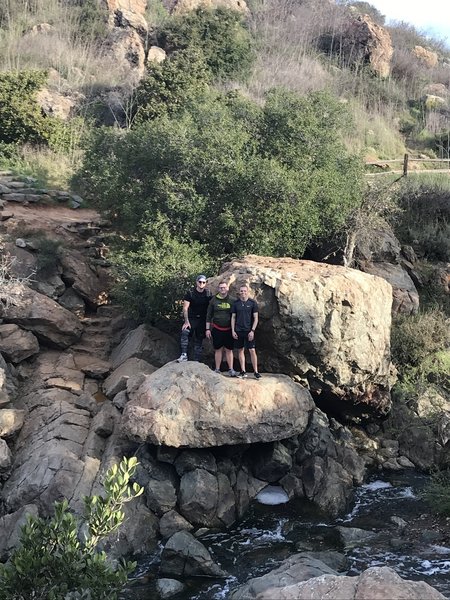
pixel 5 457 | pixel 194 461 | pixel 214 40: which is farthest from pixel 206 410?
pixel 214 40

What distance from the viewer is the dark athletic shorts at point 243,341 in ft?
28.8

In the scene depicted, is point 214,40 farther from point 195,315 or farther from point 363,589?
point 363,589

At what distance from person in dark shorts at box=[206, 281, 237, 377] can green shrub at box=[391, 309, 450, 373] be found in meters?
4.06

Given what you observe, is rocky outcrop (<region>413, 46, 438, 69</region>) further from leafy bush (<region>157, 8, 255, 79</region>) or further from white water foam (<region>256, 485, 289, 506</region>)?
white water foam (<region>256, 485, 289, 506</region>)

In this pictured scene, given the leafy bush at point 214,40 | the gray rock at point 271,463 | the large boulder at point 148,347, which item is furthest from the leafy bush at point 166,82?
the gray rock at point 271,463

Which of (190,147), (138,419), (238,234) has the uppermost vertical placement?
(190,147)

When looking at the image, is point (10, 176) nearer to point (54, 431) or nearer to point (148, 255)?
point (148, 255)

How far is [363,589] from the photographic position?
143 inches

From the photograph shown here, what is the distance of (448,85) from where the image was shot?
33.7 m

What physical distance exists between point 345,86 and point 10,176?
57.8 ft

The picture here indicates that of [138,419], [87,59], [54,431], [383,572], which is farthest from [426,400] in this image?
[87,59]

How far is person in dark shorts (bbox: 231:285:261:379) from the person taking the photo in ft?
28.4

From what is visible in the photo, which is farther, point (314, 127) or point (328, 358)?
point (314, 127)

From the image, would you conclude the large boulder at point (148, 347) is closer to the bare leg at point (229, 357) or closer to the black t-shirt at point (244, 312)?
the bare leg at point (229, 357)
